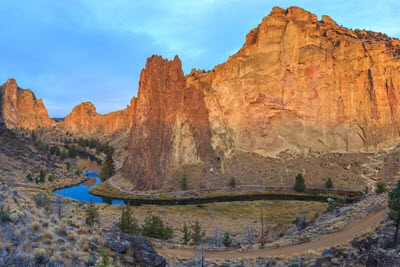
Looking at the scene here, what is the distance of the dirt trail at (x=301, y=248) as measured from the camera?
60.3ft

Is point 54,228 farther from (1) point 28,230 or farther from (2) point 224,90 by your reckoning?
(2) point 224,90

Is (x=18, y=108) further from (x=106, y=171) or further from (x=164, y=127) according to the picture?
(x=164, y=127)

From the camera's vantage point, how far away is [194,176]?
197 feet

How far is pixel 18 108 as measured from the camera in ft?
611

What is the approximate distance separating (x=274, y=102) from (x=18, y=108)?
199420 millimetres

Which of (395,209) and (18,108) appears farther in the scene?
(18,108)

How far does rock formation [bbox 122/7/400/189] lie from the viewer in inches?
2473

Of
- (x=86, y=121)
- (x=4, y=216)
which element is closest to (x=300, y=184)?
(x=4, y=216)

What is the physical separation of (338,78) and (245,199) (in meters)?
42.6

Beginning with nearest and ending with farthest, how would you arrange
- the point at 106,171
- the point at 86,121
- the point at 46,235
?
the point at 46,235
the point at 106,171
the point at 86,121

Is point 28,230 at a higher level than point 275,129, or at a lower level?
lower

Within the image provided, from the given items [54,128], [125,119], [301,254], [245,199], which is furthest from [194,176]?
[54,128]

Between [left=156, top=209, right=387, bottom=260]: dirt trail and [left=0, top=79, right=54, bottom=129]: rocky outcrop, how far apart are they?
205m

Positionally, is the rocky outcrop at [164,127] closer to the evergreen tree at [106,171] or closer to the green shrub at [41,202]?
the evergreen tree at [106,171]
